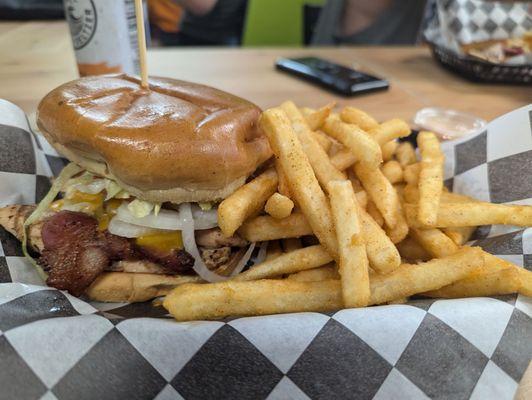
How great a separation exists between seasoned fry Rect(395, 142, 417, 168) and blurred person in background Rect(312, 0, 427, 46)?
3.08 metres

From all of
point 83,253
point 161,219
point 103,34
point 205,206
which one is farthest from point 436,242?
point 103,34

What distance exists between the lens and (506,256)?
4.55 feet

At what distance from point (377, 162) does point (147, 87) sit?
78 cm

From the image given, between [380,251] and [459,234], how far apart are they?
427mm

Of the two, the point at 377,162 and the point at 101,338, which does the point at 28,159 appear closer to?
the point at 101,338

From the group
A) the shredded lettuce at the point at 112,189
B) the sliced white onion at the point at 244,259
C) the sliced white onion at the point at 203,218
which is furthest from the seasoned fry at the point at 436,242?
the shredded lettuce at the point at 112,189

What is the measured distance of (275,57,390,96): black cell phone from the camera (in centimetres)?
271

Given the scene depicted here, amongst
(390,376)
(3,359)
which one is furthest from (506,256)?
(3,359)

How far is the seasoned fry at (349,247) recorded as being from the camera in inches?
43.1

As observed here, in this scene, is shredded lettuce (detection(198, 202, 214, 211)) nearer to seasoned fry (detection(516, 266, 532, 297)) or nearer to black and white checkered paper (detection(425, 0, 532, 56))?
seasoned fry (detection(516, 266, 532, 297))

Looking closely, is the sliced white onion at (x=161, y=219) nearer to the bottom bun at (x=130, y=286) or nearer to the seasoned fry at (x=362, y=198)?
the bottom bun at (x=130, y=286)

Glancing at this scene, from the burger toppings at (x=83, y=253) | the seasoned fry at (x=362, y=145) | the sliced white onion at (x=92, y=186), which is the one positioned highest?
the seasoned fry at (x=362, y=145)

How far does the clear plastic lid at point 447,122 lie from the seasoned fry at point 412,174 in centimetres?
64

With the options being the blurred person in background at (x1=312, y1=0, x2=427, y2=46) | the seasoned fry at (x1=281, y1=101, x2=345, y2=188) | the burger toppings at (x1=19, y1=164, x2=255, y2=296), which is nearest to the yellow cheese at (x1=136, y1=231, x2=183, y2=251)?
the burger toppings at (x1=19, y1=164, x2=255, y2=296)
